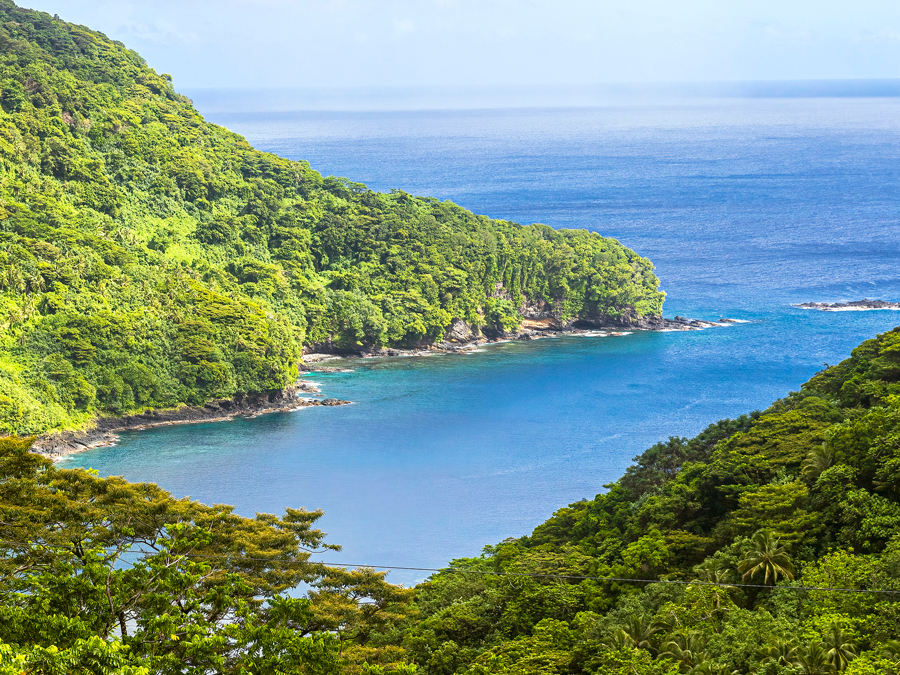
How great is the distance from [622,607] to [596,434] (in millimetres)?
38276

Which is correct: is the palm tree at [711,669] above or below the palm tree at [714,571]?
above

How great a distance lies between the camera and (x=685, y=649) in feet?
62.3

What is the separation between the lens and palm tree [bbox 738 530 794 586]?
73.8 ft

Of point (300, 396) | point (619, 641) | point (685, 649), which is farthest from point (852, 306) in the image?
point (685, 649)

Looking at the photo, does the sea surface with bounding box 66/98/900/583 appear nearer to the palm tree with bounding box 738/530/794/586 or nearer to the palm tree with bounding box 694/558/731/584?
the palm tree with bounding box 694/558/731/584

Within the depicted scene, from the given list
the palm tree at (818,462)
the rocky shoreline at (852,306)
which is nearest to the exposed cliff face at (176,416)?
the palm tree at (818,462)

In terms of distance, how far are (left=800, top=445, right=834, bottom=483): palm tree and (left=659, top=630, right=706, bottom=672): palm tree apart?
10.00 m

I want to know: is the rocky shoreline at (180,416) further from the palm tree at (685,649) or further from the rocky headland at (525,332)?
the palm tree at (685,649)

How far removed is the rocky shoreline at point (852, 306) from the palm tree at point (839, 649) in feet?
248

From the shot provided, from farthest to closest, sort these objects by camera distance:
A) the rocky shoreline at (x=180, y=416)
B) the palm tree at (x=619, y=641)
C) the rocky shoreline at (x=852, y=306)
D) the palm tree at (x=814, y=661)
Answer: the rocky shoreline at (x=852, y=306) → the rocky shoreline at (x=180, y=416) → the palm tree at (x=619, y=641) → the palm tree at (x=814, y=661)

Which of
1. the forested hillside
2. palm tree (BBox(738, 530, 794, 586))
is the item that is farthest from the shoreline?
palm tree (BBox(738, 530, 794, 586))

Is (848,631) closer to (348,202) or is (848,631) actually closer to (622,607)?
(622,607)

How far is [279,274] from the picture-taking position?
3167 inches

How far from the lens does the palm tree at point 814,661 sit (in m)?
16.1
